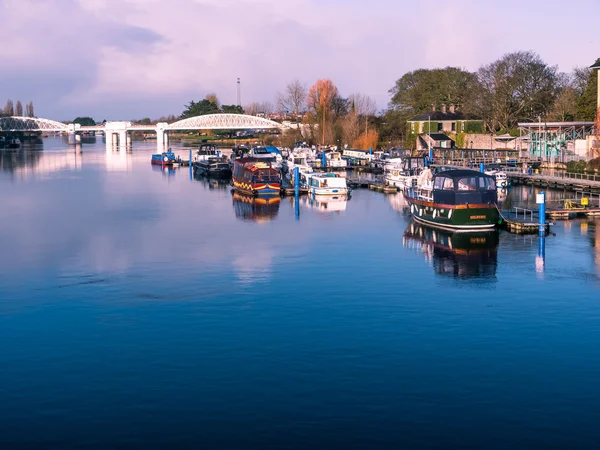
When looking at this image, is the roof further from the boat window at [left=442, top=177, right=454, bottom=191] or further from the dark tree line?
the boat window at [left=442, top=177, right=454, bottom=191]

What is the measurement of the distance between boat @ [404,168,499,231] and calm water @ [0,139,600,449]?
51.2 inches

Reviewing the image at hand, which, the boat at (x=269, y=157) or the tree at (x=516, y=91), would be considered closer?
the boat at (x=269, y=157)

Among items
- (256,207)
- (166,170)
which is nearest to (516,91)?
(166,170)

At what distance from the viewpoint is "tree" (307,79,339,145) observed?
13850 centimetres

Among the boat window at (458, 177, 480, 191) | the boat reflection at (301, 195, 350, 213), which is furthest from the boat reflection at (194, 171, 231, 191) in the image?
the boat window at (458, 177, 480, 191)

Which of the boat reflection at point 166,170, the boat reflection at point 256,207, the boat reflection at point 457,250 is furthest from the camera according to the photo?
the boat reflection at point 166,170

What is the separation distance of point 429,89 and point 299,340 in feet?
377

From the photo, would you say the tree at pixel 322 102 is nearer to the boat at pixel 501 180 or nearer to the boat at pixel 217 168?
the boat at pixel 217 168

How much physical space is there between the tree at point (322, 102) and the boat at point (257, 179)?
64.6m

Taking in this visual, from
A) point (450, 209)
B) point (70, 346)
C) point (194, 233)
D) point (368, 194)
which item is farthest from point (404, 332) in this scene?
point (368, 194)

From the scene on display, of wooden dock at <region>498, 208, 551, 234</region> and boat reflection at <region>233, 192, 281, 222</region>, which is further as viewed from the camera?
boat reflection at <region>233, 192, 281, 222</region>

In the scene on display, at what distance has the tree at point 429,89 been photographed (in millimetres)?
130375

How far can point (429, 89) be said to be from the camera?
446 feet

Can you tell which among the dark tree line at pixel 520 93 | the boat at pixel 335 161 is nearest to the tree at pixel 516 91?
the dark tree line at pixel 520 93
